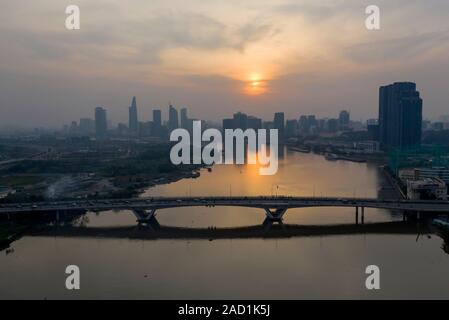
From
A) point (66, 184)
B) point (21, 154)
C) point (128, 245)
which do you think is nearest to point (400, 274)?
point (128, 245)

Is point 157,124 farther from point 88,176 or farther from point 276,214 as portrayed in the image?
point 276,214

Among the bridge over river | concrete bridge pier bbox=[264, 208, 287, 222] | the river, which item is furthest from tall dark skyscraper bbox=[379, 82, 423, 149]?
concrete bridge pier bbox=[264, 208, 287, 222]

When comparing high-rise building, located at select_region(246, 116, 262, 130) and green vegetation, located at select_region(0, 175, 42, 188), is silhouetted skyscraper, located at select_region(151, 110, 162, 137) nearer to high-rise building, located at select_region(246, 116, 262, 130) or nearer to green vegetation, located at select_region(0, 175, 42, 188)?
high-rise building, located at select_region(246, 116, 262, 130)

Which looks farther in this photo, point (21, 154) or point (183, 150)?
→ point (183, 150)

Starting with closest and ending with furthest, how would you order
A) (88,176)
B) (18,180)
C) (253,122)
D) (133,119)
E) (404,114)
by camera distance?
(18,180) → (88,176) → (404,114) → (253,122) → (133,119)

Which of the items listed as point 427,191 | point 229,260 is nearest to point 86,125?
point 427,191

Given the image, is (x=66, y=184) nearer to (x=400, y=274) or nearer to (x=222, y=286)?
(x=222, y=286)

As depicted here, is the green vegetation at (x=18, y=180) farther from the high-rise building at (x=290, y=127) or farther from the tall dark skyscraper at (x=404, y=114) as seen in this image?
the high-rise building at (x=290, y=127)

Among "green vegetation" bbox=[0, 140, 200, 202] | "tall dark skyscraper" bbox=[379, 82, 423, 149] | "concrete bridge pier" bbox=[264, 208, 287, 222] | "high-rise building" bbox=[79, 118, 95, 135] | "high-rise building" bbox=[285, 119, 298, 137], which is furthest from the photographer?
"high-rise building" bbox=[79, 118, 95, 135]

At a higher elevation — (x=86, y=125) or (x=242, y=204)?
(x=86, y=125)
